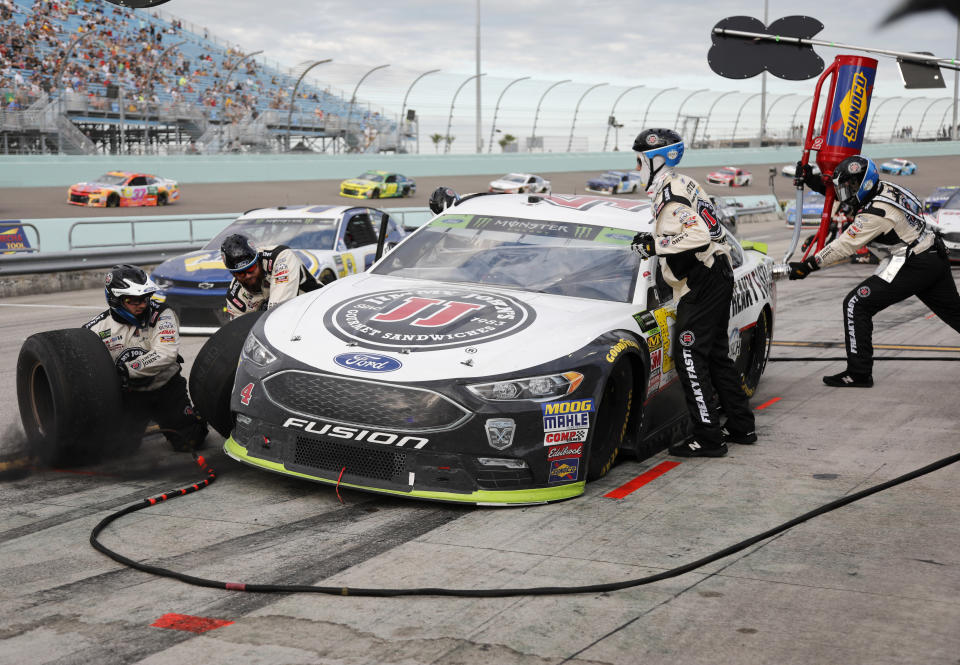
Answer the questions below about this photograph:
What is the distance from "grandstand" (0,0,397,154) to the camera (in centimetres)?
3791

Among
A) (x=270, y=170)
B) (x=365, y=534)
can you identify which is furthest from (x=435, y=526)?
(x=270, y=170)

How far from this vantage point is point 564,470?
201 inches

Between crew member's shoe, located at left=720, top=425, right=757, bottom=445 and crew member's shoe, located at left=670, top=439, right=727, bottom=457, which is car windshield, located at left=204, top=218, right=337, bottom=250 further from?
crew member's shoe, located at left=670, top=439, right=727, bottom=457

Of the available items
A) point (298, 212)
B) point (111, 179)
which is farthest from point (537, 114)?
point (298, 212)

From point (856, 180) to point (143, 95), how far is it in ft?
123

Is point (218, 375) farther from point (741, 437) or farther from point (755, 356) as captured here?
point (755, 356)

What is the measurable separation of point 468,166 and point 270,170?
506 inches

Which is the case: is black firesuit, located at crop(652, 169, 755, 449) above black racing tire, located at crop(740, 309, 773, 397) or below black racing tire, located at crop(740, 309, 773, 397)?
above

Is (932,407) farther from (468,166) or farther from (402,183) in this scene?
(468,166)

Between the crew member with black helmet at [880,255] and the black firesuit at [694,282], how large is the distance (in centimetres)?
182

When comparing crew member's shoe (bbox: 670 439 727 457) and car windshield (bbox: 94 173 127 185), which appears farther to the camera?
car windshield (bbox: 94 173 127 185)

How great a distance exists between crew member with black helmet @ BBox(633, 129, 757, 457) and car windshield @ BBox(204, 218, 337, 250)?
6609 millimetres

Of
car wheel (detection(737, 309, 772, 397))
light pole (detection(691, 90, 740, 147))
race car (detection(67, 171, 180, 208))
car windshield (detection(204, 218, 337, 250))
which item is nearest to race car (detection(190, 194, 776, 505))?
car wheel (detection(737, 309, 772, 397))

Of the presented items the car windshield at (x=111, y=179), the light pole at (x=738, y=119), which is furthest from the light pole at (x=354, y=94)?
the light pole at (x=738, y=119)
